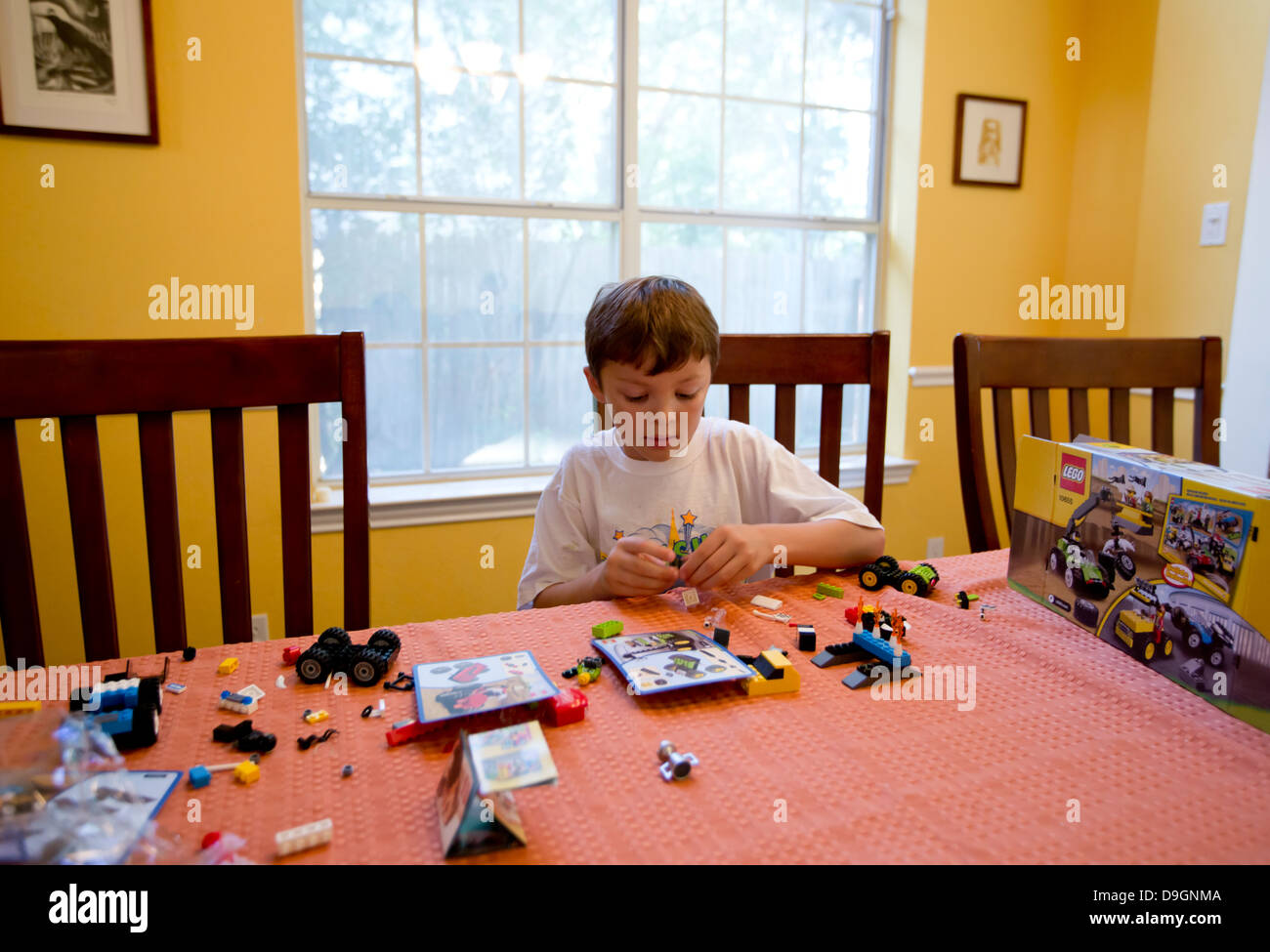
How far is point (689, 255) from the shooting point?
8.78 feet

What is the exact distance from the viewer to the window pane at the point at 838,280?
2.88 metres

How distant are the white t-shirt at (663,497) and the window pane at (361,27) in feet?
5.15

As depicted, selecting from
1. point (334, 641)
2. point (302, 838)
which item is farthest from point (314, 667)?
point (302, 838)

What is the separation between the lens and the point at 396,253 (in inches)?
91.9

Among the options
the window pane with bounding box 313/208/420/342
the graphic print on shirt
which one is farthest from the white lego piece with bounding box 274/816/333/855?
the window pane with bounding box 313/208/420/342

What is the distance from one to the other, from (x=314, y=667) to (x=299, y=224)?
5.44 feet

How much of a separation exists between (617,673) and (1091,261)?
115 inches

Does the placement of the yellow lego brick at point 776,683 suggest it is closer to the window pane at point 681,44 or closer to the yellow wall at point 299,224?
the yellow wall at point 299,224

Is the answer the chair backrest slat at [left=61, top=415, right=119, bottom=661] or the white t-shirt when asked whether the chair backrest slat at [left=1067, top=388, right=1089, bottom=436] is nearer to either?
the white t-shirt

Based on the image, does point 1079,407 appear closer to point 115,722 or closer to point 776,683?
point 776,683

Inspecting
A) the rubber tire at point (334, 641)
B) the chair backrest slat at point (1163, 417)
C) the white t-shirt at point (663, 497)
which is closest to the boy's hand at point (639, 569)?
the white t-shirt at point (663, 497)
